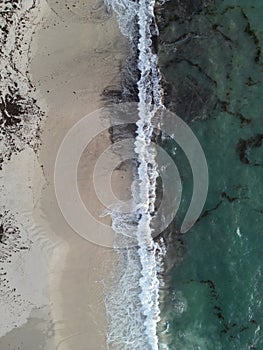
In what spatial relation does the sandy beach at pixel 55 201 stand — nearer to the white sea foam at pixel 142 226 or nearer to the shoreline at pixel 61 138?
the shoreline at pixel 61 138

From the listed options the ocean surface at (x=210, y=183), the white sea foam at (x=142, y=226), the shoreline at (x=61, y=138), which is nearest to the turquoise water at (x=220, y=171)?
the ocean surface at (x=210, y=183)

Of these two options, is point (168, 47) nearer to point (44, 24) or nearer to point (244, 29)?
point (244, 29)

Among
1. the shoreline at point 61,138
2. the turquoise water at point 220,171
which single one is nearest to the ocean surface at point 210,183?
the turquoise water at point 220,171

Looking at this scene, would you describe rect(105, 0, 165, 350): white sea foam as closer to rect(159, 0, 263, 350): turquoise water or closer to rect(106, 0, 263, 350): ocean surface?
→ rect(106, 0, 263, 350): ocean surface

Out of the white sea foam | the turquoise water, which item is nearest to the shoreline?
the white sea foam

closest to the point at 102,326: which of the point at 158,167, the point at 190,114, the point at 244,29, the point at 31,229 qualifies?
the point at 31,229

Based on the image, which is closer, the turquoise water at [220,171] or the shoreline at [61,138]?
the shoreline at [61,138]
